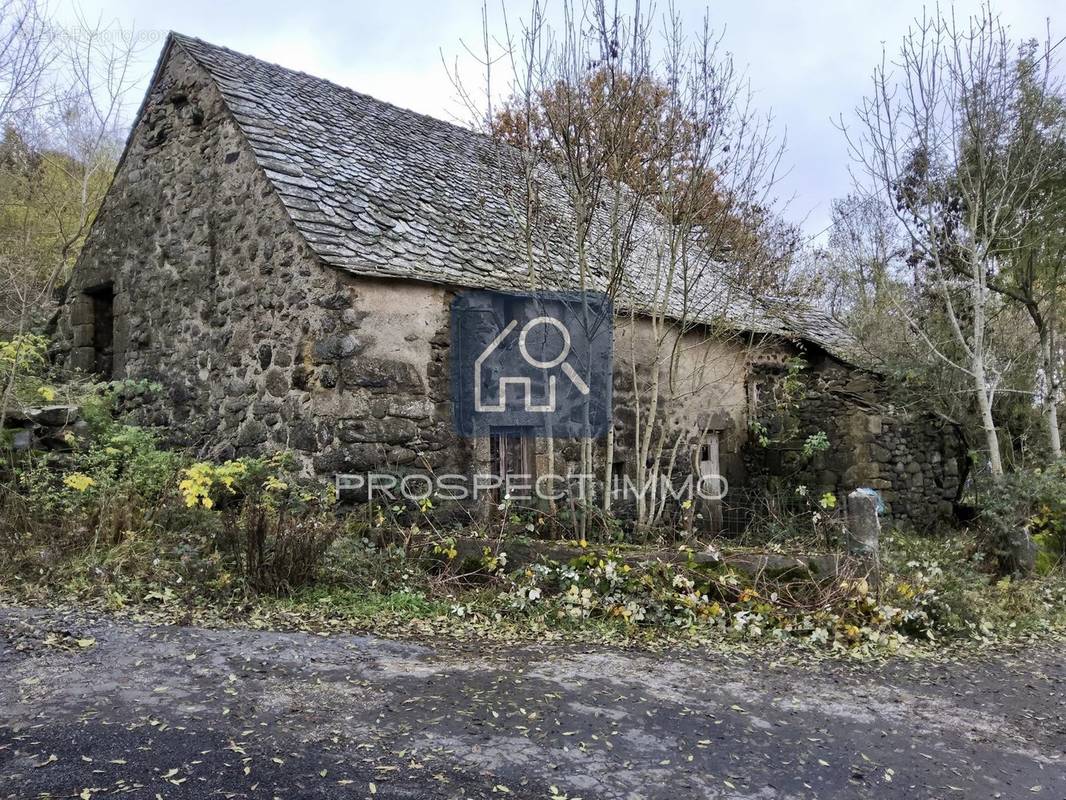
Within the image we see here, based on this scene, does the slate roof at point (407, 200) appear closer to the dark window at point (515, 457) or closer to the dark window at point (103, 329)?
the dark window at point (515, 457)

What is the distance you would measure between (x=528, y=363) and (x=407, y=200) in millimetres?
2504

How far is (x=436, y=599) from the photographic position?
Result: 6.54 meters

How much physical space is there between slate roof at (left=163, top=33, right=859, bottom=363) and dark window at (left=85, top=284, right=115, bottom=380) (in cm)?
367

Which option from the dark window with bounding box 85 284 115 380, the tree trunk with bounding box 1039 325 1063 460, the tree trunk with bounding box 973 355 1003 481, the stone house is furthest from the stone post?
the dark window with bounding box 85 284 115 380

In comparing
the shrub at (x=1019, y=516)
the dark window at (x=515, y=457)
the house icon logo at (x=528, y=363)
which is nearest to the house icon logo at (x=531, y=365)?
the house icon logo at (x=528, y=363)

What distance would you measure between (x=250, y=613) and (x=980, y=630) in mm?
6050

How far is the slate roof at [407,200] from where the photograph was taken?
842 centimetres

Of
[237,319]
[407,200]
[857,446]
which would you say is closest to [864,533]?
[857,446]

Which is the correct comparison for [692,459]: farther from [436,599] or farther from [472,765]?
[472,765]

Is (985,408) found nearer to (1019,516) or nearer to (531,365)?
(1019,516)

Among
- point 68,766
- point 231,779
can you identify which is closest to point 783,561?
point 231,779

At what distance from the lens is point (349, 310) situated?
794cm

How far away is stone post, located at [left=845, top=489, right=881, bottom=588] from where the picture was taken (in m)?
6.53

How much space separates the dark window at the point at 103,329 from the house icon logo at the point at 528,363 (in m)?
5.69
